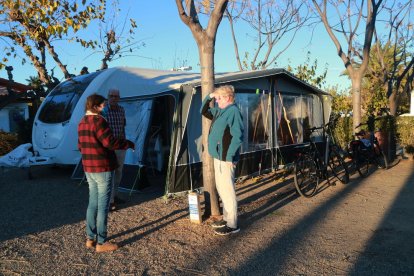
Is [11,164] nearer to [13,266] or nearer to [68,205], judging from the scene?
[68,205]

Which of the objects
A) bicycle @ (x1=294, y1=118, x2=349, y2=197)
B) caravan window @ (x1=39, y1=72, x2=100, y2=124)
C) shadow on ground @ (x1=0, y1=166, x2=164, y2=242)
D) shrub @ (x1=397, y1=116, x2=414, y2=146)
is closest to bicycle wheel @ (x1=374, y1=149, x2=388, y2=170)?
bicycle @ (x1=294, y1=118, x2=349, y2=197)

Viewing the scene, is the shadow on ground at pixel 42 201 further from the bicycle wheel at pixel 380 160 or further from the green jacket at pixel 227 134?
the bicycle wheel at pixel 380 160

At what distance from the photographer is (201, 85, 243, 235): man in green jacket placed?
461 cm

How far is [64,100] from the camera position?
9547 millimetres

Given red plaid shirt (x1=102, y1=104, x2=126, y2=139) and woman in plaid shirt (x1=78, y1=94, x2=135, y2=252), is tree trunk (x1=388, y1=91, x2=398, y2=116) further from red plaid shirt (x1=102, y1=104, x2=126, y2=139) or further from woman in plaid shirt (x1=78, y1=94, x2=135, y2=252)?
woman in plaid shirt (x1=78, y1=94, x2=135, y2=252)

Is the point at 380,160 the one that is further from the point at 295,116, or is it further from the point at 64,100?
the point at 64,100

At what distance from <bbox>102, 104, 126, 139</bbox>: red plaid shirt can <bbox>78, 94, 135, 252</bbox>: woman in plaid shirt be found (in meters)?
1.78

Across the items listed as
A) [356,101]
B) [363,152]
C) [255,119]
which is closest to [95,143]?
[255,119]

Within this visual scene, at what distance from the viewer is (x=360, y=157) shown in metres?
8.63

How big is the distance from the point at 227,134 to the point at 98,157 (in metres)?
1.48

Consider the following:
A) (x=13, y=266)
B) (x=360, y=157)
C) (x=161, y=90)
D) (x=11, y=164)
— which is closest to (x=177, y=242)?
(x=13, y=266)

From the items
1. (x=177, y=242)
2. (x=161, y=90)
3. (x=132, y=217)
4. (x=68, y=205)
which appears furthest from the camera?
(x=161, y=90)

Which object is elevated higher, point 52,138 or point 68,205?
point 52,138

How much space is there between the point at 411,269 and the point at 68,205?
5.07 meters
